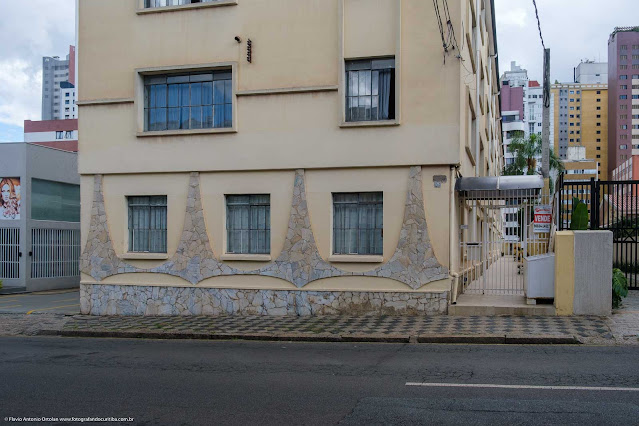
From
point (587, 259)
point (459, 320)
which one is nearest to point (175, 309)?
point (459, 320)

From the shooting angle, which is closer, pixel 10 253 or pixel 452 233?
pixel 452 233

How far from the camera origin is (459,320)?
470 inches

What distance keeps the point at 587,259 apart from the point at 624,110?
120 meters

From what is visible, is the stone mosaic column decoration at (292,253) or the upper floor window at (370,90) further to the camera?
the upper floor window at (370,90)

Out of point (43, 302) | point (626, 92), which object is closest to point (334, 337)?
point (43, 302)

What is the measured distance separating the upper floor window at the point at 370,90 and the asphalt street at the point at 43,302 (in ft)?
28.8

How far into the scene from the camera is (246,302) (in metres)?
13.9

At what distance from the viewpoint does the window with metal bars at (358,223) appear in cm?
1333

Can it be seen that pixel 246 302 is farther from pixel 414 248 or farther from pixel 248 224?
pixel 414 248

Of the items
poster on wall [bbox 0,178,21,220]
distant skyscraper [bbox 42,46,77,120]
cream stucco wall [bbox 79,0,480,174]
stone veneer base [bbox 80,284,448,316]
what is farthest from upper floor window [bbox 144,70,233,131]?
distant skyscraper [bbox 42,46,77,120]

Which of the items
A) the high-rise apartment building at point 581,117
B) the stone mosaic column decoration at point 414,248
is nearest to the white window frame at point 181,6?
the stone mosaic column decoration at point 414,248

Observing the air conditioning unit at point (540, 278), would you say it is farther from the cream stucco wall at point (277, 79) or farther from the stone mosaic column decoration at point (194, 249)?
the stone mosaic column decoration at point (194, 249)

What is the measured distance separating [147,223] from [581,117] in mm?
145781

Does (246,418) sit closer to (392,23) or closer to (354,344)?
(354,344)
